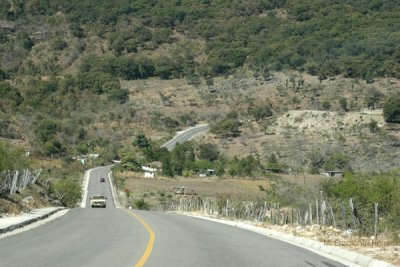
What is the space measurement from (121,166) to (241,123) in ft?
103

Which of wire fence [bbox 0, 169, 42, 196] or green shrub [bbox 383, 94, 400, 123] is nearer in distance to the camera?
wire fence [bbox 0, 169, 42, 196]

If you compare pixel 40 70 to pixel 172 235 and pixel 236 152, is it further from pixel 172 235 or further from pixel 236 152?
pixel 172 235

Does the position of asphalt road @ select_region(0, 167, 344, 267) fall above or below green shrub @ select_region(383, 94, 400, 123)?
below

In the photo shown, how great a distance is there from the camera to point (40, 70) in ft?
654

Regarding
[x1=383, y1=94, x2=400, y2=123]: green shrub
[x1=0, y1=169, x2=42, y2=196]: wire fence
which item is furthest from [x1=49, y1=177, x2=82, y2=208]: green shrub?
[x1=383, y1=94, x2=400, y2=123]: green shrub

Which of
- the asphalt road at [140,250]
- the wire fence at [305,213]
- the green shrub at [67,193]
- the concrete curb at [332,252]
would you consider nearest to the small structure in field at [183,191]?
the green shrub at [67,193]

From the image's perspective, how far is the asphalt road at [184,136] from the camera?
125719 millimetres

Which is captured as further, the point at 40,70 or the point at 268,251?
the point at 40,70

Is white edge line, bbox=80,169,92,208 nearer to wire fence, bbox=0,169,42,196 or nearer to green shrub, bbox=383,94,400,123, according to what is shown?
wire fence, bbox=0,169,42,196

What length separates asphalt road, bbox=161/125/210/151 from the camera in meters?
126

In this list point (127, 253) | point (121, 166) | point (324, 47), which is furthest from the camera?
point (324, 47)

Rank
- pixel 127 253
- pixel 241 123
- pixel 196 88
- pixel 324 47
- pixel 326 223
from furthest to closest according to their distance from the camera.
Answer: pixel 324 47, pixel 196 88, pixel 241 123, pixel 326 223, pixel 127 253

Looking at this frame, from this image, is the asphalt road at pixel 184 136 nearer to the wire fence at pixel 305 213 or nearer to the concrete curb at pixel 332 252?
the wire fence at pixel 305 213

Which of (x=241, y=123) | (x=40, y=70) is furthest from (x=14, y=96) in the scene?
(x=241, y=123)
